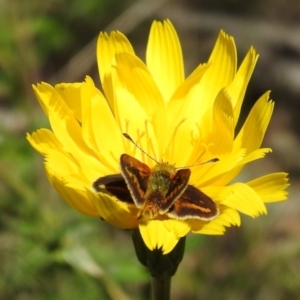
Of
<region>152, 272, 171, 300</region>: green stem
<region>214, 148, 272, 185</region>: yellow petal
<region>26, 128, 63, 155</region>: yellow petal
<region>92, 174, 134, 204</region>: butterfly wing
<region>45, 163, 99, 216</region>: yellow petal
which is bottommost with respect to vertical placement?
<region>152, 272, 171, 300</region>: green stem

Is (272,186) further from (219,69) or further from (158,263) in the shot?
(219,69)

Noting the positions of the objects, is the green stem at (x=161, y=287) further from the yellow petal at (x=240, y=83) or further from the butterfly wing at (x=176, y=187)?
the yellow petal at (x=240, y=83)

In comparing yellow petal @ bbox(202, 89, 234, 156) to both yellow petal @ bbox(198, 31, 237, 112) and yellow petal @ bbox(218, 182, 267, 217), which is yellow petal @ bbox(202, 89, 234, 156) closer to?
yellow petal @ bbox(198, 31, 237, 112)

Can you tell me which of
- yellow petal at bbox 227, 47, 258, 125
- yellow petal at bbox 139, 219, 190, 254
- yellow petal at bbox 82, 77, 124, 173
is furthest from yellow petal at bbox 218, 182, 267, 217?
yellow petal at bbox 82, 77, 124, 173

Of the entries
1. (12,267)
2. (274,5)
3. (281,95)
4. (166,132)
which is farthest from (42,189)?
(274,5)

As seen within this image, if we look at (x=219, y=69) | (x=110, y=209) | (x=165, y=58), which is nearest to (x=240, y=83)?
(x=219, y=69)

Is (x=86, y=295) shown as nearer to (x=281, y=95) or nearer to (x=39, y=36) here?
(x=39, y=36)

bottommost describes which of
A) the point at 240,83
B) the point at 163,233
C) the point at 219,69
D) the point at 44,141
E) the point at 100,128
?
the point at 163,233

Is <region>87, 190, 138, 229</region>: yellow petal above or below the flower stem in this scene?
above
